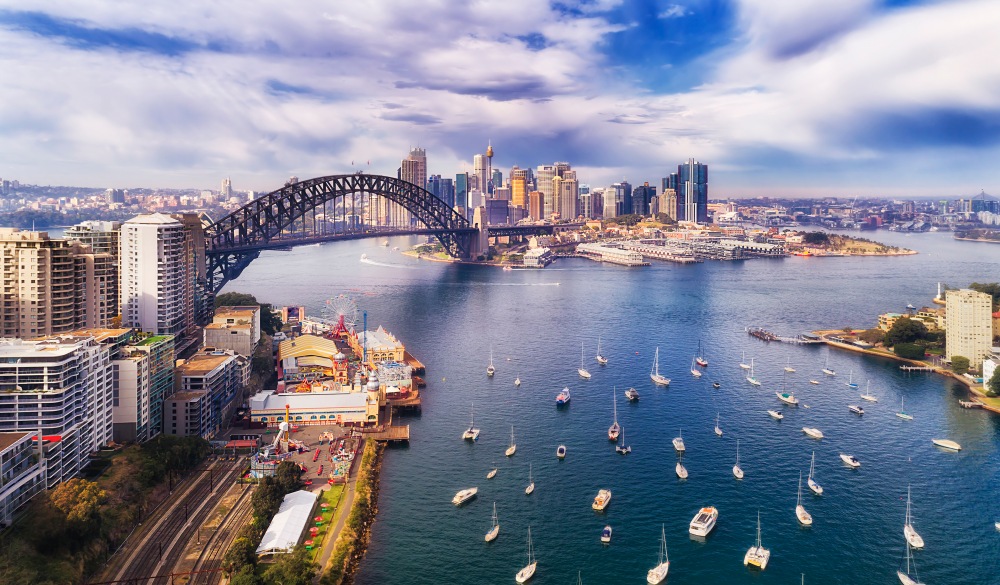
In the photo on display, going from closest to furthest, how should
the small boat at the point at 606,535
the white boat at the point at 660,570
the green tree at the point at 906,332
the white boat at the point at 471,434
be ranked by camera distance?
the white boat at the point at 660,570, the small boat at the point at 606,535, the white boat at the point at 471,434, the green tree at the point at 906,332

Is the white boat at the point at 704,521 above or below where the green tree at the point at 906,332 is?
below

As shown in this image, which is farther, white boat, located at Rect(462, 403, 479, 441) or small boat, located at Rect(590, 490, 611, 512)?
white boat, located at Rect(462, 403, 479, 441)

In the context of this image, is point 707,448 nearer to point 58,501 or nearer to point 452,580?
point 452,580

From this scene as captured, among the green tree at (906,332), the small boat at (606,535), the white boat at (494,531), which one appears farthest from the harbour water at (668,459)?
the green tree at (906,332)

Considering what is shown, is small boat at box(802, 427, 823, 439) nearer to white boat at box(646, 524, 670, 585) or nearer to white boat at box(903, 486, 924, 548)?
white boat at box(903, 486, 924, 548)

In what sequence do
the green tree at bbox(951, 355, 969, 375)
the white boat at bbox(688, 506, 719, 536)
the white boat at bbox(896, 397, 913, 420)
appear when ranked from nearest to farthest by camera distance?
the white boat at bbox(688, 506, 719, 536), the white boat at bbox(896, 397, 913, 420), the green tree at bbox(951, 355, 969, 375)

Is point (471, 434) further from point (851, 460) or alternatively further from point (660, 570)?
point (851, 460)

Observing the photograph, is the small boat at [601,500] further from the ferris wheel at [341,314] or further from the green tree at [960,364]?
the green tree at [960,364]

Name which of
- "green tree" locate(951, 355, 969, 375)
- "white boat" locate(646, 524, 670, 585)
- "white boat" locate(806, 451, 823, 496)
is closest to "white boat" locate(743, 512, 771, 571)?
"white boat" locate(646, 524, 670, 585)
